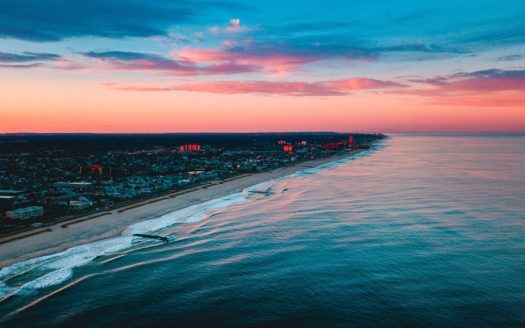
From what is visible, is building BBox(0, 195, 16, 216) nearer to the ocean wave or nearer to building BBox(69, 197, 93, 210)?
building BBox(69, 197, 93, 210)

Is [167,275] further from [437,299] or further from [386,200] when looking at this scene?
[386,200]

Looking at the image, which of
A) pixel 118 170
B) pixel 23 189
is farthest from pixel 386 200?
pixel 118 170

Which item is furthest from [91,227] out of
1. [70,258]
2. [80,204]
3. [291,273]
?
[291,273]

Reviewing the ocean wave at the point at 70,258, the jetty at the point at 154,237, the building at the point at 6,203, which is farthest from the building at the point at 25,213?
the jetty at the point at 154,237

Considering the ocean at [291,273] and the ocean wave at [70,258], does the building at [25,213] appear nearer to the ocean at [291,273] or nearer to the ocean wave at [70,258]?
the ocean wave at [70,258]

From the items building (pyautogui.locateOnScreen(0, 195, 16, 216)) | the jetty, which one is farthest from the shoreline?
building (pyautogui.locateOnScreen(0, 195, 16, 216))
